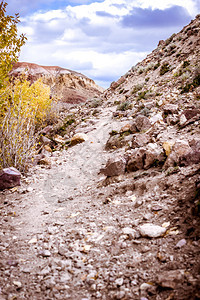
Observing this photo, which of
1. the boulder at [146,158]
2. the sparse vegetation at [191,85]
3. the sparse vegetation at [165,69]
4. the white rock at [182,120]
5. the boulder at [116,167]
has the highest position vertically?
the sparse vegetation at [165,69]

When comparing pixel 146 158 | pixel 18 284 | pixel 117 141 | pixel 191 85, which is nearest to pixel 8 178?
pixel 146 158

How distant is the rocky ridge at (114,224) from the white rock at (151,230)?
0.01m

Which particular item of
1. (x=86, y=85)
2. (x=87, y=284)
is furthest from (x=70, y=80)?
(x=87, y=284)

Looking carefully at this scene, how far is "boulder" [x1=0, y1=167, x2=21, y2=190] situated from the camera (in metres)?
6.88

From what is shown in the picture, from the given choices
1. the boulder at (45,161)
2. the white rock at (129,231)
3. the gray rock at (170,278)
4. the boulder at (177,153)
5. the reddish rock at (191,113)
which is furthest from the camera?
the boulder at (45,161)

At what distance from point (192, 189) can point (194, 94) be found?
265 inches

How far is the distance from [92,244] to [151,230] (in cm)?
94

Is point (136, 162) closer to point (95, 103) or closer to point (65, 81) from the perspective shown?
point (95, 103)

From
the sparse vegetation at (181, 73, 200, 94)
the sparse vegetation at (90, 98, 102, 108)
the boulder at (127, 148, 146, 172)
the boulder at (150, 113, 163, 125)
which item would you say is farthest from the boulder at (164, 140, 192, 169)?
the sparse vegetation at (90, 98, 102, 108)

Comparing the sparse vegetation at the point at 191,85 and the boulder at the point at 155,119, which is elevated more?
the sparse vegetation at the point at 191,85

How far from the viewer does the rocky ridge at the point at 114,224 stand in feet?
8.83

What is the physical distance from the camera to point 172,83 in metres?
12.6

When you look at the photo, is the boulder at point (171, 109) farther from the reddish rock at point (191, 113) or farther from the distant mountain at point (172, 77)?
the reddish rock at point (191, 113)

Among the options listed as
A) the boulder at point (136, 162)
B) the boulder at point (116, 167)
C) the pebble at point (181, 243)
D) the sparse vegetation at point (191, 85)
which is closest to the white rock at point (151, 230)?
the pebble at point (181, 243)
